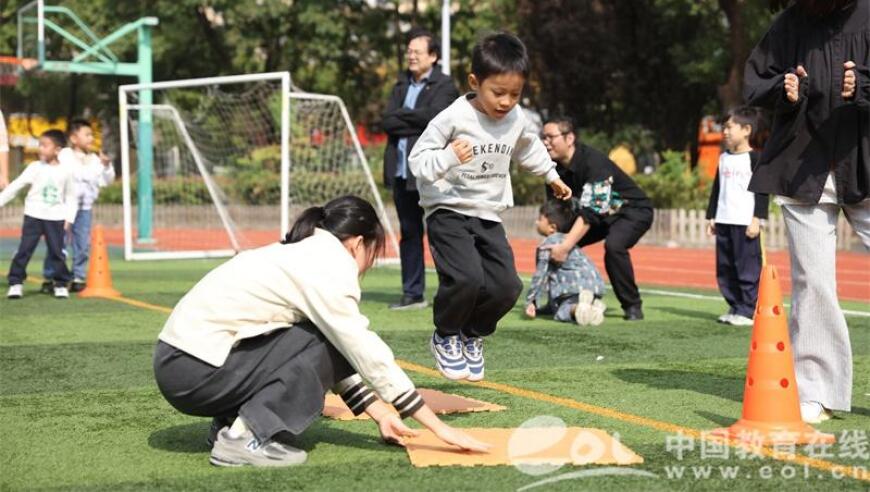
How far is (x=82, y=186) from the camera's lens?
1440 centimetres

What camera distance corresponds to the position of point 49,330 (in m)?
9.90

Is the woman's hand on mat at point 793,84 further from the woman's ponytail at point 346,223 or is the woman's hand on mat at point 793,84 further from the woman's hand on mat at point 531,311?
the woman's hand on mat at point 531,311

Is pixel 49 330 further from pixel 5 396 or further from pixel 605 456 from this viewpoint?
pixel 605 456

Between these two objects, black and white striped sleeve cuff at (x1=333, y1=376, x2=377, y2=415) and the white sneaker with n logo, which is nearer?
the white sneaker with n logo

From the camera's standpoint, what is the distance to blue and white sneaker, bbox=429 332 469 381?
259 inches

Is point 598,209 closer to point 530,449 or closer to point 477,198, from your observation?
point 477,198

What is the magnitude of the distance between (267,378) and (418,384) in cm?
234

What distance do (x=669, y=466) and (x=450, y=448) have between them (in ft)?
2.66

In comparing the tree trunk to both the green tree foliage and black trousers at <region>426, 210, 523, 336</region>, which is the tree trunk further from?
black trousers at <region>426, 210, 523, 336</region>

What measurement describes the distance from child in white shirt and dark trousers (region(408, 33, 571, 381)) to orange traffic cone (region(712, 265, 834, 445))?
1400 millimetres

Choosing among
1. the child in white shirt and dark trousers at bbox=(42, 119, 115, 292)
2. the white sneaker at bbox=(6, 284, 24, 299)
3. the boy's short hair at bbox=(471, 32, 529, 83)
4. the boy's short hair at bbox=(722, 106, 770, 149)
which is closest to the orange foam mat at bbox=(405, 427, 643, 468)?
the boy's short hair at bbox=(471, 32, 529, 83)

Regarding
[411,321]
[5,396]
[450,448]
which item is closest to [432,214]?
[450,448]

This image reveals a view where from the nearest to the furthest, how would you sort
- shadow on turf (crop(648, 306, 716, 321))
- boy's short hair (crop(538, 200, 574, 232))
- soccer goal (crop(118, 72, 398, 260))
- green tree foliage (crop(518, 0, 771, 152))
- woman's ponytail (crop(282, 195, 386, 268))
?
1. woman's ponytail (crop(282, 195, 386, 268))
2. shadow on turf (crop(648, 306, 716, 321))
3. boy's short hair (crop(538, 200, 574, 232))
4. soccer goal (crop(118, 72, 398, 260))
5. green tree foliage (crop(518, 0, 771, 152))

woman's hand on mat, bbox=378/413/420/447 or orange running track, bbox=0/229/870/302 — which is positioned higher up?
woman's hand on mat, bbox=378/413/420/447
